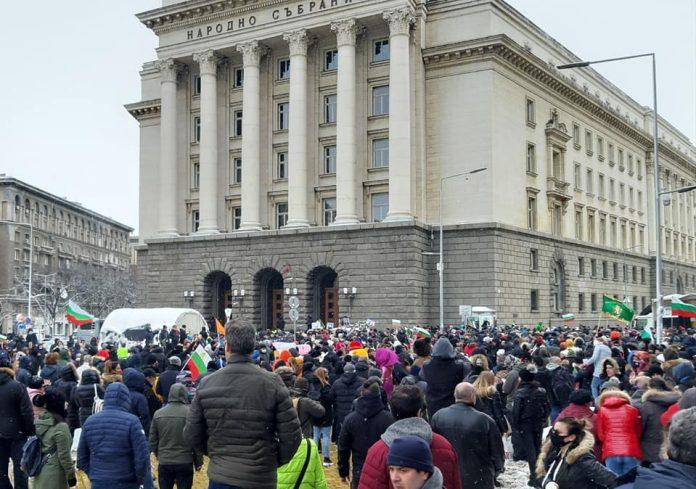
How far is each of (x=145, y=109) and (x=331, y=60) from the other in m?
17.9

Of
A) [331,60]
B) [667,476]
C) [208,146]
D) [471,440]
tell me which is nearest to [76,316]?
[208,146]

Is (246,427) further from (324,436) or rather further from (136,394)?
(324,436)

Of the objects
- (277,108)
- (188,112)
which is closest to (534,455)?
(277,108)

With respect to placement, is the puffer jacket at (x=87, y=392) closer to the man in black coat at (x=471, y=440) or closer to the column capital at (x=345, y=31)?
the man in black coat at (x=471, y=440)

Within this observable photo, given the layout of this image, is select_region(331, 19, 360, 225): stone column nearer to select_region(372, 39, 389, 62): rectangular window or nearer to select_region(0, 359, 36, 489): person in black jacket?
select_region(372, 39, 389, 62): rectangular window

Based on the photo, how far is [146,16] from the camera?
5975cm

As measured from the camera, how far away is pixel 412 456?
16.3 ft

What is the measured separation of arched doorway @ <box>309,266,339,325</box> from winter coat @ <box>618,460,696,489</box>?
4849 cm

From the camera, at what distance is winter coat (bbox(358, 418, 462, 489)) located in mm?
6152

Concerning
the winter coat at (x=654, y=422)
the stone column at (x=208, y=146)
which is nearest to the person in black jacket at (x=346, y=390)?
the winter coat at (x=654, y=422)

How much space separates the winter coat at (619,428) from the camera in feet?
32.9

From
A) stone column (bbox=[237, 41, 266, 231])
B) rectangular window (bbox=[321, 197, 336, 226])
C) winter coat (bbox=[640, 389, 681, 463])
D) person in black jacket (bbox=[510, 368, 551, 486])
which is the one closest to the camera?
winter coat (bbox=[640, 389, 681, 463])

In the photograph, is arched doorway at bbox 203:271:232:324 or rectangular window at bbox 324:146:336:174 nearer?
rectangular window at bbox 324:146:336:174

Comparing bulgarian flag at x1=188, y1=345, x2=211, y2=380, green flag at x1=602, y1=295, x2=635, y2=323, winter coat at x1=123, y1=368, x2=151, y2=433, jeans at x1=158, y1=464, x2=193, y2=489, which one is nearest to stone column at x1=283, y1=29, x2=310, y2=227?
green flag at x1=602, y1=295, x2=635, y2=323
